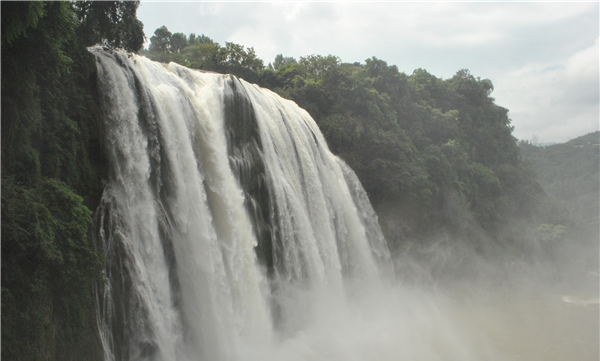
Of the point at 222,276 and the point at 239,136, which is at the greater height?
the point at 239,136

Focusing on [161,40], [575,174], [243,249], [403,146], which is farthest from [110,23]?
[575,174]

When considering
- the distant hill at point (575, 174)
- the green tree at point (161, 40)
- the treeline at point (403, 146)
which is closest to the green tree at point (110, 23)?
the treeline at point (403, 146)

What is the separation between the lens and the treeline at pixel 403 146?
25.7 m

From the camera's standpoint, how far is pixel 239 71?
27266 mm

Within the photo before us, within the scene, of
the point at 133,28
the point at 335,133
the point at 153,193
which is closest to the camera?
the point at 153,193

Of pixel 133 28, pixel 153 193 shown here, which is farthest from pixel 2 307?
pixel 133 28

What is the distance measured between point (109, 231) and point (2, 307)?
2853 mm

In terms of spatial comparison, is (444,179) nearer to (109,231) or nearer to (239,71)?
(239,71)

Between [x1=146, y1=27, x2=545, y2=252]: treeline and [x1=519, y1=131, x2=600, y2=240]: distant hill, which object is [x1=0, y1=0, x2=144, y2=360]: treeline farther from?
[x1=519, y1=131, x2=600, y2=240]: distant hill

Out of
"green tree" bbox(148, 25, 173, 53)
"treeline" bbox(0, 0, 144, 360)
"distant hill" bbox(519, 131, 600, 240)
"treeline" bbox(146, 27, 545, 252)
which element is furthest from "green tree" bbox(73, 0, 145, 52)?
"green tree" bbox(148, 25, 173, 53)

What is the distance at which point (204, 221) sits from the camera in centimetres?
1166

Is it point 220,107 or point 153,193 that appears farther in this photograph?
point 220,107

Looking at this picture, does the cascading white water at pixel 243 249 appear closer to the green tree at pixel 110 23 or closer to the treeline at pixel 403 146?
the green tree at pixel 110 23

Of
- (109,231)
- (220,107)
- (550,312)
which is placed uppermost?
(220,107)
